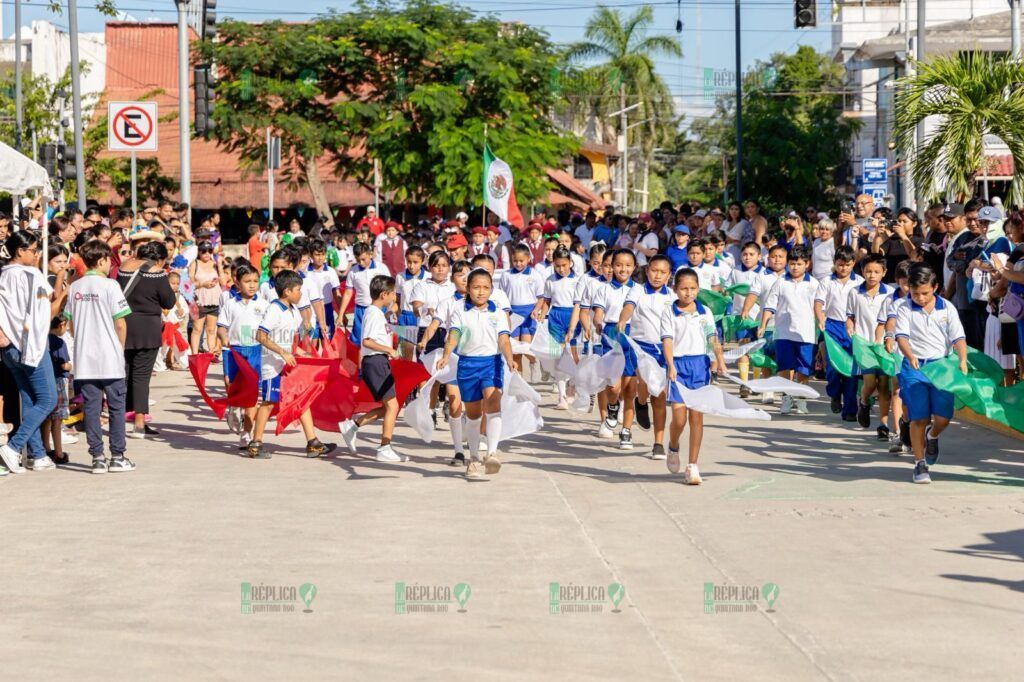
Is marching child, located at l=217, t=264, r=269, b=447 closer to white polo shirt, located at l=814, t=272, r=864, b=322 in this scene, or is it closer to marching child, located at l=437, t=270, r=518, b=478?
marching child, located at l=437, t=270, r=518, b=478

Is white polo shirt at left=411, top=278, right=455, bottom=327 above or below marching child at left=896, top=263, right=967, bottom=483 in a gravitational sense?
above

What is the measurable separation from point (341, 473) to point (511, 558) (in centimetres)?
378

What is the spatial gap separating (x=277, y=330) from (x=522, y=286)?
5.13 meters

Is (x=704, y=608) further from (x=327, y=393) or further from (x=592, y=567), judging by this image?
(x=327, y=393)

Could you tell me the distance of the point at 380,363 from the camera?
13.0 m

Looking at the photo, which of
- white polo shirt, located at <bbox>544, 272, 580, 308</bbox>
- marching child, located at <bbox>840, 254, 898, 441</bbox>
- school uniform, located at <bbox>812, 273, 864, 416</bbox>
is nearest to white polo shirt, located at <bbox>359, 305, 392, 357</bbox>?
white polo shirt, located at <bbox>544, 272, 580, 308</bbox>

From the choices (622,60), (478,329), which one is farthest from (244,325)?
(622,60)

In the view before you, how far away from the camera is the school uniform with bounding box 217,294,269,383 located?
1308 centimetres

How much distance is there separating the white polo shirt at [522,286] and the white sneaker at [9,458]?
685 cm

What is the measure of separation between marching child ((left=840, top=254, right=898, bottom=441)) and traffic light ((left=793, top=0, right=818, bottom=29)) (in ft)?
43.0

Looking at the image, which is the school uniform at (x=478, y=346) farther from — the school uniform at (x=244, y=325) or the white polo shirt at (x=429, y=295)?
the white polo shirt at (x=429, y=295)

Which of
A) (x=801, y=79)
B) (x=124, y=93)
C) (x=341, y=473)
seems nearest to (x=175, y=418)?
(x=341, y=473)

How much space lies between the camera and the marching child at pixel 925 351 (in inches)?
451

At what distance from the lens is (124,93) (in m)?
59.4
